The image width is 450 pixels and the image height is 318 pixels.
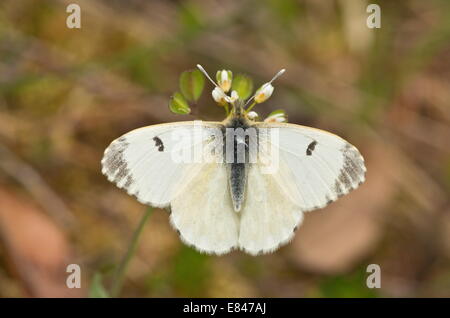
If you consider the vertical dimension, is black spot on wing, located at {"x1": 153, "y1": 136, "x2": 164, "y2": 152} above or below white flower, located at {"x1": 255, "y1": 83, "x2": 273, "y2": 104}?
below

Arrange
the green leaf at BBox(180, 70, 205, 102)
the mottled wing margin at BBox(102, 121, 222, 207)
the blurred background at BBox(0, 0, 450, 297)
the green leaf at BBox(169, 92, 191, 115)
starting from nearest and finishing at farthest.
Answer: the mottled wing margin at BBox(102, 121, 222, 207), the green leaf at BBox(169, 92, 191, 115), the green leaf at BBox(180, 70, 205, 102), the blurred background at BBox(0, 0, 450, 297)

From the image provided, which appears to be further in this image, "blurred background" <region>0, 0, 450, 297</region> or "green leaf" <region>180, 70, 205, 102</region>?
"blurred background" <region>0, 0, 450, 297</region>

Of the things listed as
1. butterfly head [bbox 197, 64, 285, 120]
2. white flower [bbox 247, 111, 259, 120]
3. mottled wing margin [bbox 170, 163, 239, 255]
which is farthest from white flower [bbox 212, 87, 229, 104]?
mottled wing margin [bbox 170, 163, 239, 255]

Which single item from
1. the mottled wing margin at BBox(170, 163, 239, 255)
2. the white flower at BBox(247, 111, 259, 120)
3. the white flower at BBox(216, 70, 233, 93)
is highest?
the white flower at BBox(216, 70, 233, 93)

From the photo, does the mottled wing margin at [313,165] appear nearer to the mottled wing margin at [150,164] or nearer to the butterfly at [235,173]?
the butterfly at [235,173]

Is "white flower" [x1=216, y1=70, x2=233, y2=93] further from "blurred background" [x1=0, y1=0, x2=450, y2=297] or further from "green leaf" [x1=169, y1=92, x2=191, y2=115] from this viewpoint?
"blurred background" [x1=0, y1=0, x2=450, y2=297]

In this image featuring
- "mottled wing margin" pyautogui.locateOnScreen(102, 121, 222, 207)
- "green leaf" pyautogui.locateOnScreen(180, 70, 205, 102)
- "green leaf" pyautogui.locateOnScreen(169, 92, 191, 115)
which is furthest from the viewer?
"green leaf" pyautogui.locateOnScreen(180, 70, 205, 102)
